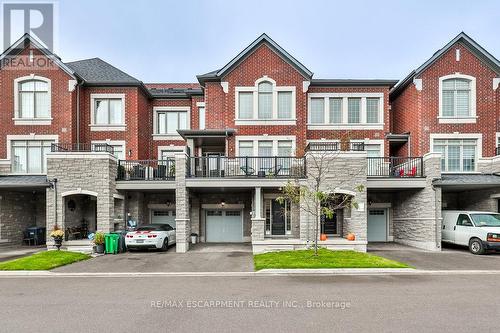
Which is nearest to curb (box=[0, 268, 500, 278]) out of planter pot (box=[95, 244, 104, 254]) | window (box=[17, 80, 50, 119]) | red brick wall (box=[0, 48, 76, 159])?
planter pot (box=[95, 244, 104, 254])

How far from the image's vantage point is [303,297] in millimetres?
8125

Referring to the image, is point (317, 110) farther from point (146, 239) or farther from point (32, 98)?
point (32, 98)

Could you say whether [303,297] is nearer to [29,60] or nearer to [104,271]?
[104,271]

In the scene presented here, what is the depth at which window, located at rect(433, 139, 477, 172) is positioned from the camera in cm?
1969

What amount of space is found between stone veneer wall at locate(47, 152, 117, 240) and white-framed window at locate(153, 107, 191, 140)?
6.46 metres

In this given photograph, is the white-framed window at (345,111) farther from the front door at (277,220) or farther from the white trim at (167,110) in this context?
the white trim at (167,110)

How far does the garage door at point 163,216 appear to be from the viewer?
2086cm

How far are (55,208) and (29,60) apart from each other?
9.58 m

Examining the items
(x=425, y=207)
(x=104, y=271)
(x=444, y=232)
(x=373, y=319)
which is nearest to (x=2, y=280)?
(x=104, y=271)

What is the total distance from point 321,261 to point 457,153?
12.8 meters

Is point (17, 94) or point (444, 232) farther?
point (17, 94)

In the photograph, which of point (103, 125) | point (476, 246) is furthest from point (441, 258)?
point (103, 125)

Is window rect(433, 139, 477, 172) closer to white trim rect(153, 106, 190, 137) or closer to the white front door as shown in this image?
the white front door

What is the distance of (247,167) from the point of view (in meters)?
17.0
